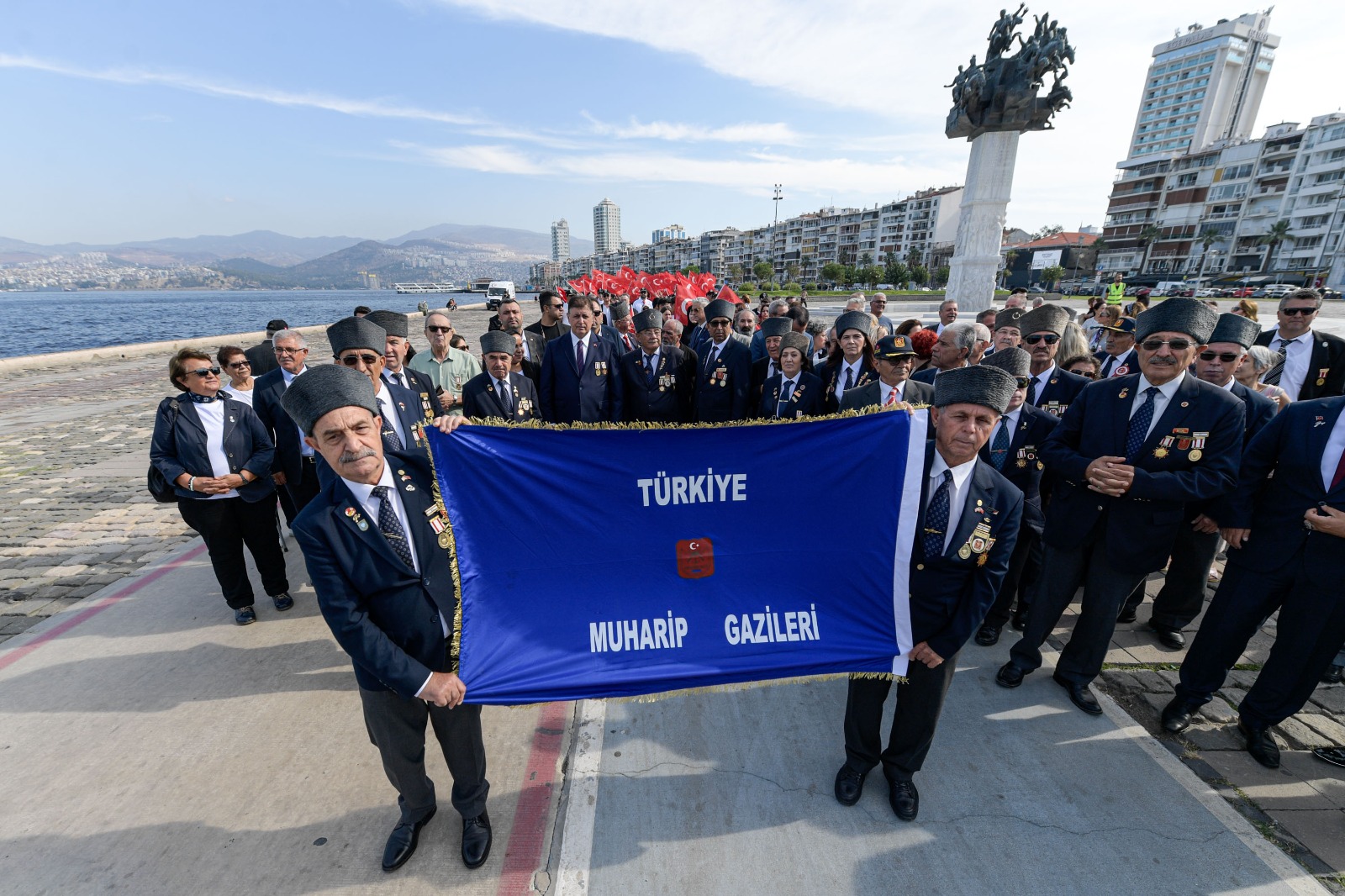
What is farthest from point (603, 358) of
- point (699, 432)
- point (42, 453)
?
point (42, 453)

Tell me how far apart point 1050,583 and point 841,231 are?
137491 mm

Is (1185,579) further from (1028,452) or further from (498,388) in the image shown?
(498,388)

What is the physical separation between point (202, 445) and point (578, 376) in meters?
3.19

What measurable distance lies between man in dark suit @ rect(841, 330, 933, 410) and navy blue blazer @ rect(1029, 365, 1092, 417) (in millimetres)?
1115

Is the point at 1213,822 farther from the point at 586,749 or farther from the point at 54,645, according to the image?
the point at 54,645

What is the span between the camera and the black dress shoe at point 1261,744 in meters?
3.26

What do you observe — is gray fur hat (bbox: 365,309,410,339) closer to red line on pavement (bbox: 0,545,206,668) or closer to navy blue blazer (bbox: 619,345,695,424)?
navy blue blazer (bbox: 619,345,695,424)

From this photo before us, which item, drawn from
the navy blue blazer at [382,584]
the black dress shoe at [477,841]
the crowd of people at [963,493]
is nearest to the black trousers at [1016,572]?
the crowd of people at [963,493]

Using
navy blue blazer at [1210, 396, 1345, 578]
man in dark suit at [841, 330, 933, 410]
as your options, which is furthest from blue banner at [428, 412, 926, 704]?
navy blue blazer at [1210, 396, 1345, 578]

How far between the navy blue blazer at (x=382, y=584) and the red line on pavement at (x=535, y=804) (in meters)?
1.06

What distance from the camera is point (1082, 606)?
151 inches

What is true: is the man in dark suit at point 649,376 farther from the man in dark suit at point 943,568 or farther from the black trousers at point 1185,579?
the black trousers at point 1185,579

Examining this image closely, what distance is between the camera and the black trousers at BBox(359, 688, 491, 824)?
102 inches

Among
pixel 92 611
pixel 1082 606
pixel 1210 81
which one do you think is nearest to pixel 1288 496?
pixel 1082 606
